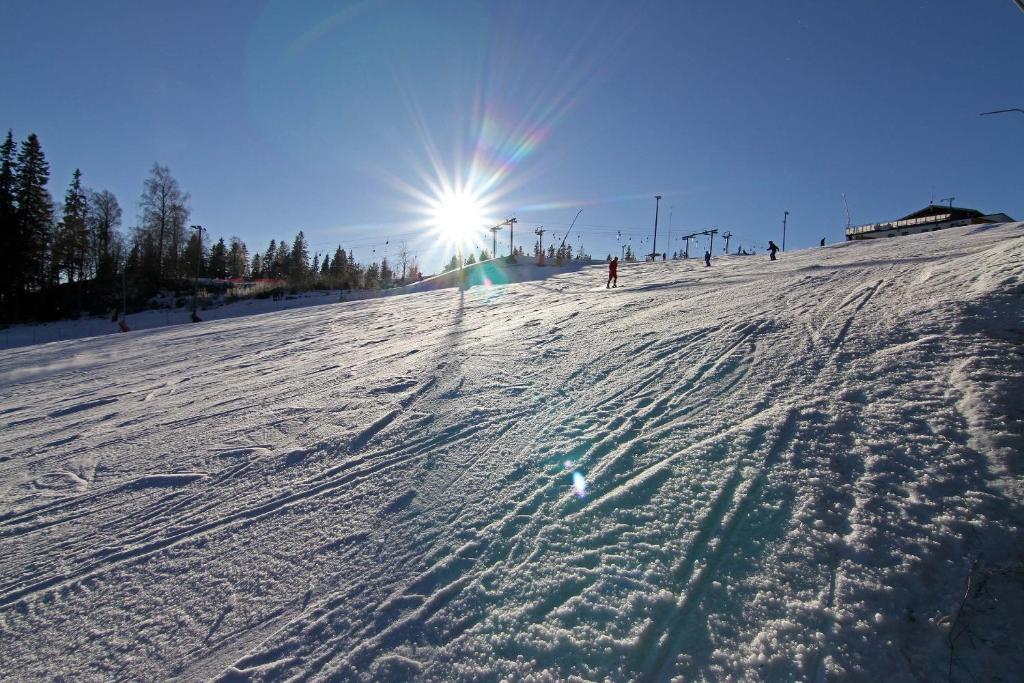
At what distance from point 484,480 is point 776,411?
9.70 feet

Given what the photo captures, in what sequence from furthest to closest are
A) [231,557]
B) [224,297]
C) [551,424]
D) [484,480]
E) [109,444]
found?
1. [224,297]
2. [109,444]
3. [551,424]
4. [484,480]
5. [231,557]

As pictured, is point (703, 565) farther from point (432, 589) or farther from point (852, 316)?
point (852, 316)

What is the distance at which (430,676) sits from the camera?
89.1 inches

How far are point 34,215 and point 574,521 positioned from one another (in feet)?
199

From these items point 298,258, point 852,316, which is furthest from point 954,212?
point 298,258

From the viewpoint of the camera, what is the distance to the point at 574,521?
126 inches

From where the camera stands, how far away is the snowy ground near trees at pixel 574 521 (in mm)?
2324

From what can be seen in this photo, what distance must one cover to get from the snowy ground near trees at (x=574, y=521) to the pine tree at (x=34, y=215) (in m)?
49.5

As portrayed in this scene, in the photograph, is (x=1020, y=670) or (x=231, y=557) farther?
(x=231, y=557)

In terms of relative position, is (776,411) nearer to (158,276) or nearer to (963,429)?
(963,429)

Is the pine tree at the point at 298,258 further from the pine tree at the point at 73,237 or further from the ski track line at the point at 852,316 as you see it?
the ski track line at the point at 852,316

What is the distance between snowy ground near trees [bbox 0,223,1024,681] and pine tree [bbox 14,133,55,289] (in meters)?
49.5

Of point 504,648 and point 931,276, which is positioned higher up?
point 931,276

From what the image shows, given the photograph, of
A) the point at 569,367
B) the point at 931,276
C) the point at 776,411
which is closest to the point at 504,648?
the point at 776,411
